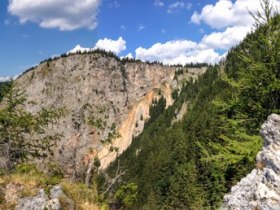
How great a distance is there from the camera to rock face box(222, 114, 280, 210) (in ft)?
22.6

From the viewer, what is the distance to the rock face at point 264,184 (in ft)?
22.6

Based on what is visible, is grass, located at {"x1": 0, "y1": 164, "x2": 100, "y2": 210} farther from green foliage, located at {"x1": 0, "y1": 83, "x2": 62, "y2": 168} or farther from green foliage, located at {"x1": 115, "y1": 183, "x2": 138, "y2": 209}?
green foliage, located at {"x1": 0, "y1": 83, "x2": 62, "y2": 168}

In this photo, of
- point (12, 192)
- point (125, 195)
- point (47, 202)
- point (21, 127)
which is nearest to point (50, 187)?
point (47, 202)

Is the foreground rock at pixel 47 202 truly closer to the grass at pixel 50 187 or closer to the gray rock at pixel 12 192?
the grass at pixel 50 187

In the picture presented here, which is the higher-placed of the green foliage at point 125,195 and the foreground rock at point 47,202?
the foreground rock at point 47,202

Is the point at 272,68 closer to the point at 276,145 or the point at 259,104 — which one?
the point at 259,104

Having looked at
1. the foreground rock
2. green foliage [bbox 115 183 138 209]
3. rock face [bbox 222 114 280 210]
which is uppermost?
rock face [bbox 222 114 280 210]

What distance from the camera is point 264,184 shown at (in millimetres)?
7195

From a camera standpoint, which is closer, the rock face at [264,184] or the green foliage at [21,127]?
the rock face at [264,184]

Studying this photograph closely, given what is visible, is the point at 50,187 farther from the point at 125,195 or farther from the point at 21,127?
the point at 21,127

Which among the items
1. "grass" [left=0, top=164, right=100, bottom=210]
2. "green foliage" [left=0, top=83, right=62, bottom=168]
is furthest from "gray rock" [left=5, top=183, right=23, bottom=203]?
"green foliage" [left=0, top=83, right=62, bottom=168]

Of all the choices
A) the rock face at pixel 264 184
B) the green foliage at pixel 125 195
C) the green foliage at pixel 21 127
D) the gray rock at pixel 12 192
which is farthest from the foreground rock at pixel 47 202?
the green foliage at pixel 21 127

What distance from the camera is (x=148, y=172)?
120m

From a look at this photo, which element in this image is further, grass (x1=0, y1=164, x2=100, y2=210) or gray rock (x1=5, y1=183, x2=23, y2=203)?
grass (x1=0, y1=164, x2=100, y2=210)
